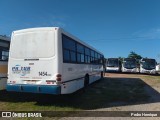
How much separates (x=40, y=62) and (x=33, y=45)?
819 millimetres

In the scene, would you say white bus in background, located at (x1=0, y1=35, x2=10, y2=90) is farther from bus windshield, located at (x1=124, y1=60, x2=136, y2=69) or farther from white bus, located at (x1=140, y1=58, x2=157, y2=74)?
bus windshield, located at (x1=124, y1=60, x2=136, y2=69)

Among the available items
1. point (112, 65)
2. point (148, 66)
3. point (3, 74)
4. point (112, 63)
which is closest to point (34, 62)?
point (3, 74)

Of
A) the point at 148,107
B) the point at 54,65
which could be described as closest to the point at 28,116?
the point at 54,65

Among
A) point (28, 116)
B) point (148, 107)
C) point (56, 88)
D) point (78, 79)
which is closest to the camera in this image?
point (28, 116)

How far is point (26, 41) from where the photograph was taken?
11.1 meters

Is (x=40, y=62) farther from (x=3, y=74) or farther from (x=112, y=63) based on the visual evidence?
(x=112, y=63)

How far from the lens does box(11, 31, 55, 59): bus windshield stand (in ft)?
34.9

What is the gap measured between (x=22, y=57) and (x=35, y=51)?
70cm

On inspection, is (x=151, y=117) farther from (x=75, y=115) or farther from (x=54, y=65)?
(x=54, y=65)

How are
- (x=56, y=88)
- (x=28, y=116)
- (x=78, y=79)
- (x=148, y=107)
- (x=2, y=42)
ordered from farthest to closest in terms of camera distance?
(x=78, y=79) → (x=2, y=42) → (x=148, y=107) → (x=56, y=88) → (x=28, y=116)

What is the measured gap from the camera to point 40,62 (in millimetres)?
10727

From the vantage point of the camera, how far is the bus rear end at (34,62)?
10.5 meters

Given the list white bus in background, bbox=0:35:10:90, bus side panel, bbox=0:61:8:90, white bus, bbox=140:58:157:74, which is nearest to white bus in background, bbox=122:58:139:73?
white bus, bbox=140:58:157:74

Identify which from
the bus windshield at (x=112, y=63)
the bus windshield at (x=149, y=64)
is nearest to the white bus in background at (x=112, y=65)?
the bus windshield at (x=112, y=63)
